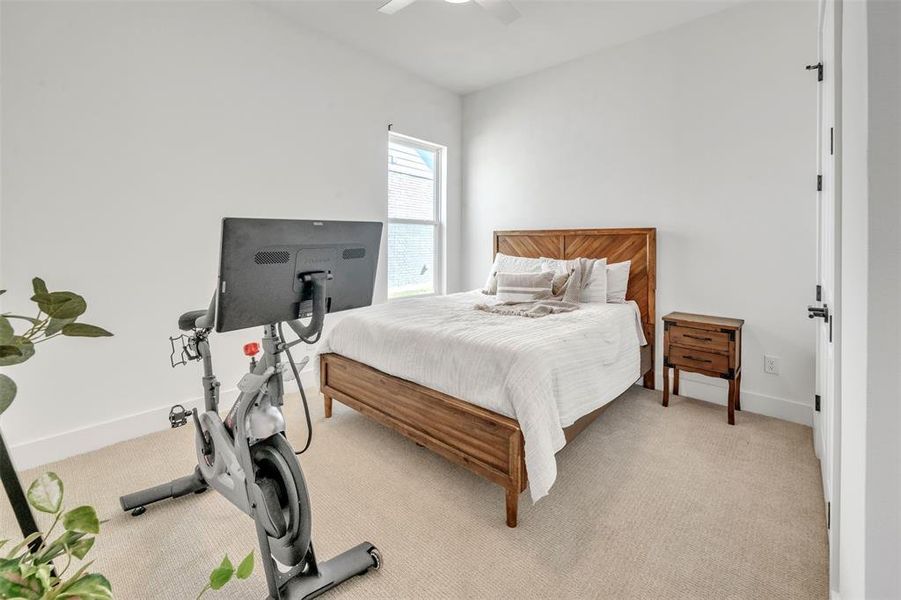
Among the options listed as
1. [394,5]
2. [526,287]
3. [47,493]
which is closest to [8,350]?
[47,493]

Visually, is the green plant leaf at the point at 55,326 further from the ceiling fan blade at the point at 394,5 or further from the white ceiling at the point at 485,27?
the white ceiling at the point at 485,27

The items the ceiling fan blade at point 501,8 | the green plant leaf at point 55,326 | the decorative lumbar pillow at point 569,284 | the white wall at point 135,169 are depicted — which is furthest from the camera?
the decorative lumbar pillow at point 569,284

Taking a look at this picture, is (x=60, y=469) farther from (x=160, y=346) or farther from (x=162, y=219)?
(x=162, y=219)

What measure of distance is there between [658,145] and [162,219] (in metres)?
3.65

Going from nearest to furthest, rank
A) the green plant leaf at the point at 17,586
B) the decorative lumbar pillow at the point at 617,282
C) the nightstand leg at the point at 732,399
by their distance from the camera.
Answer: the green plant leaf at the point at 17,586, the nightstand leg at the point at 732,399, the decorative lumbar pillow at the point at 617,282

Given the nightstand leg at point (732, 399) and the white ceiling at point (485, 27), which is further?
the white ceiling at point (485, 27)

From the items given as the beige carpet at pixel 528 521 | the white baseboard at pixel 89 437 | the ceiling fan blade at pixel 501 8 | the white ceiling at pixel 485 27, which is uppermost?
the white ceiling at pixel 485 27

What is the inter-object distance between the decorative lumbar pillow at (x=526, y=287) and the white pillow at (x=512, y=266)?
374 mm

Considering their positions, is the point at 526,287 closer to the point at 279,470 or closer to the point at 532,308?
the point at 532,308

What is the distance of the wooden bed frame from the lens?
185 centimetres

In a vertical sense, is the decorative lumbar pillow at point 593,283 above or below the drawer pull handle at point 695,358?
above

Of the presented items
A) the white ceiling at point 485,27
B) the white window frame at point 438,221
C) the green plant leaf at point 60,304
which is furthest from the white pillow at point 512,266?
the green plant leaf at point 60,304

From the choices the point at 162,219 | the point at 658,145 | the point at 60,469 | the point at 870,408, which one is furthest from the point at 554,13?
the point at 60,469

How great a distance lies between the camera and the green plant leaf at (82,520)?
1.59 feet
